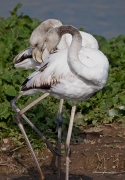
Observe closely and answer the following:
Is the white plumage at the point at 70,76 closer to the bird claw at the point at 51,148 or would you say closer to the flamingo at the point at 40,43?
the flamingo at the point at 40,43

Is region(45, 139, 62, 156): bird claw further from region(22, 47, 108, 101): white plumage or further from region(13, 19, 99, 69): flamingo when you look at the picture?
region(13, 19, 99, 69): flamingo

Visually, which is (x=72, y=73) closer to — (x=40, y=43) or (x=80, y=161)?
(x=40, y=43)

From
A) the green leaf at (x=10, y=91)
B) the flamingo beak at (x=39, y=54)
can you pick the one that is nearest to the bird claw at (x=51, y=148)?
the flamingo beak at (x=39, y=54)

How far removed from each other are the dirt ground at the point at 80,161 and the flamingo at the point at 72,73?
1.68 feet

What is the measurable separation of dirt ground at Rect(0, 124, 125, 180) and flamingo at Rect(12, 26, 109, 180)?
20.2 inches

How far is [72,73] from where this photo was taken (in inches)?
231

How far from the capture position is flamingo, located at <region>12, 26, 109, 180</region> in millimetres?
5752

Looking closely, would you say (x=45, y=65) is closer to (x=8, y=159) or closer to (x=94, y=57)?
(x=94, y=57)

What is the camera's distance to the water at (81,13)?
13.6m

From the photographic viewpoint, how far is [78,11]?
48.3 feet

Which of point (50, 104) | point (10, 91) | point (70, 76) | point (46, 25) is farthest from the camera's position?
point (50, 104)

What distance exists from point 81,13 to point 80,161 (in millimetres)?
8151

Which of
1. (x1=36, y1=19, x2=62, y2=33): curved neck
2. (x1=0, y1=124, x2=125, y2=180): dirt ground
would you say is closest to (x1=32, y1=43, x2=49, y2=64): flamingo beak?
(x1=36, y1=19, x2=62, y2=33): curved neck

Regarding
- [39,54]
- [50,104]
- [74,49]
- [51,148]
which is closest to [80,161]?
[51,148]
